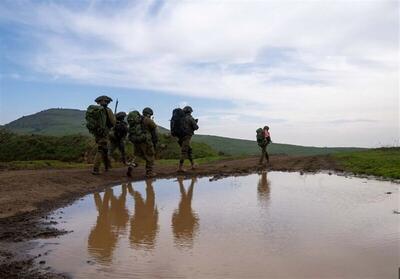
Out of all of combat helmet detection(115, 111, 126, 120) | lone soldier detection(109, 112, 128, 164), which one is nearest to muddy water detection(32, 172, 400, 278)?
lone soldier detection(109, 112, 128, 164)

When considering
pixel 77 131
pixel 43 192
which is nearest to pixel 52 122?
pixel 77 131

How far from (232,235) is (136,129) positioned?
30.1 feet

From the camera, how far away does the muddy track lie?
543cm

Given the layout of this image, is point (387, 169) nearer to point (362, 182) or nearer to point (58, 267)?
point (362, 182)

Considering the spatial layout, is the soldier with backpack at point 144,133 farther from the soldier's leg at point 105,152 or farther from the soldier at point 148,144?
the soldier's leg at point 105,152

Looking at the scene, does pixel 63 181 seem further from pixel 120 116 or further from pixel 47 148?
pixel 47 148

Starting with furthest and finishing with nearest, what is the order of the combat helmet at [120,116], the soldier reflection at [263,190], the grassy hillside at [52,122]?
the grassy hillside at [52,122]
the combat helmet at [120,116]
the soldier reflection at [263,190]

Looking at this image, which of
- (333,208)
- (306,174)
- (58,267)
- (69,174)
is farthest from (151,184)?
(58,267)

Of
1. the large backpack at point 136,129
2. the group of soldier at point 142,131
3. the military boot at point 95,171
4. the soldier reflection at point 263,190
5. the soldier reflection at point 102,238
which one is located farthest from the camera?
the large backpack at point 136,129

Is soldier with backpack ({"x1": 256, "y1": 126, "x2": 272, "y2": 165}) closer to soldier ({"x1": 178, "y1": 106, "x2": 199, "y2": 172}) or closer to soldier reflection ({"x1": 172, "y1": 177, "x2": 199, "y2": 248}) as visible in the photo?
soldier ({"x1": 178, "y1": 106, "x2": 199, "y2": 172})

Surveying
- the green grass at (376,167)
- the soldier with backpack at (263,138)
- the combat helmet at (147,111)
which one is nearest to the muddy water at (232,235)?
the green grass at (376,167)

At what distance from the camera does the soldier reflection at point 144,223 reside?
6297 millimetres

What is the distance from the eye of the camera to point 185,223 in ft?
24.5

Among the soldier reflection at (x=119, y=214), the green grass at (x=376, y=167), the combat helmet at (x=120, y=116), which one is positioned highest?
the combat helmet at (x=120, y=116)
